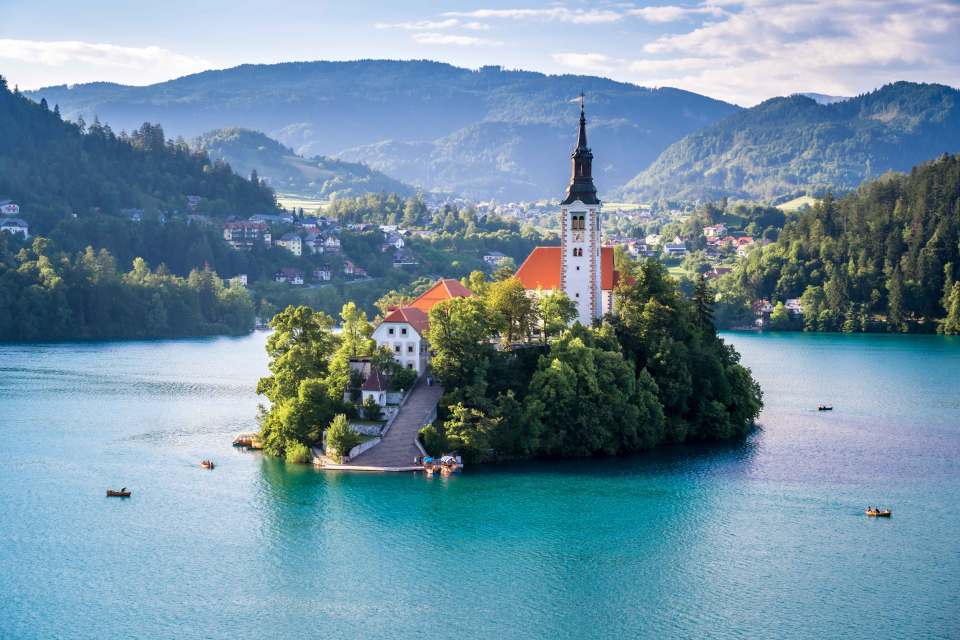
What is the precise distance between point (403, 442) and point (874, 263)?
87.5 m

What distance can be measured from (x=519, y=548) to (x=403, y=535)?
450 cm

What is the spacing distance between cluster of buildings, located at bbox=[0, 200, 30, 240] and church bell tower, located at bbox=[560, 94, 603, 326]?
7724cm

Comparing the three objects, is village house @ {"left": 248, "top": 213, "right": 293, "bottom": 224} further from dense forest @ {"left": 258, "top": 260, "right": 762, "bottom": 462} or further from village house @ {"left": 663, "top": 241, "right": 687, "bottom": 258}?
dense forest @ {"left": 258, "top": 260, "right": 762, "bottom": 462}

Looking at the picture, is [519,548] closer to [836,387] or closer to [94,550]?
[94,550]

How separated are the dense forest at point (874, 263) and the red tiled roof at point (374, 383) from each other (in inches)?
3068

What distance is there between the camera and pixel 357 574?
39.3 metres

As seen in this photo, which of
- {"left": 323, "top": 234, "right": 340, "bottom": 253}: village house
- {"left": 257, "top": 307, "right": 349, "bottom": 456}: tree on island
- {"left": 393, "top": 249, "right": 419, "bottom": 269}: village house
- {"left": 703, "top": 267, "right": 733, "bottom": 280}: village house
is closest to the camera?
{"left": 257, "top": 307, "right": 349, "bottom": 456}: tree on island

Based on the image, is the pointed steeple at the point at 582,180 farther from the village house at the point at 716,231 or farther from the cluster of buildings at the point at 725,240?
the village house at the point at 716,231

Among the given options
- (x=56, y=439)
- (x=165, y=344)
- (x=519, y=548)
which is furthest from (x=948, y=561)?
(x=165, y=344)

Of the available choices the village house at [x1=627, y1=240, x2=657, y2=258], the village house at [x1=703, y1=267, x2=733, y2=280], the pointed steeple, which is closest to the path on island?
the pointed steeple

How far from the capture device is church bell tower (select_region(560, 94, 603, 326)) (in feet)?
198

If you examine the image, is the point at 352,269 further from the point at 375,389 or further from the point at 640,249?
the point at 375,389

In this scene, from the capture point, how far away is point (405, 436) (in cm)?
5238

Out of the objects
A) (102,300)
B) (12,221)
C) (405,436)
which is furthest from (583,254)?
(12,221)
